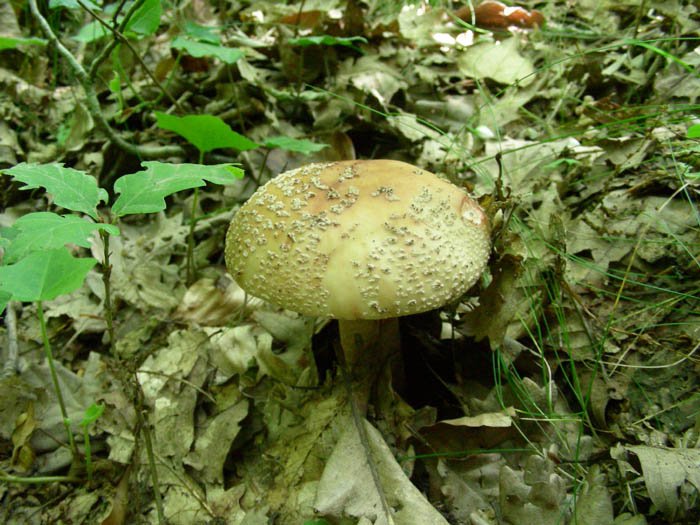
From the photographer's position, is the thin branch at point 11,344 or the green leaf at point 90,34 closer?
the thin branch at point 11,344

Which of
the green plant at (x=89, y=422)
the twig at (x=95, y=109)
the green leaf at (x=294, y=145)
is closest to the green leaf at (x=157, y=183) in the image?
the green plant at (x=89, y=422)

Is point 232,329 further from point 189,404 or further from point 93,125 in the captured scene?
point 93,125

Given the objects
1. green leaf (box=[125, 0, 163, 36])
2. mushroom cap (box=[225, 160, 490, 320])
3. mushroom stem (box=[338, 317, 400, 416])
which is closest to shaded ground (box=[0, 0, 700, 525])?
green leaf (box=[125, 0, 163, 36])

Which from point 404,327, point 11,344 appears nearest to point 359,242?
point 404,327

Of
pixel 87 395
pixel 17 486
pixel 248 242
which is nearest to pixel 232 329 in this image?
pixel 87 395

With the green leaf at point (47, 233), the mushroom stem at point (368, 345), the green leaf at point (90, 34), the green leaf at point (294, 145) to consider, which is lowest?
the mushroom stem at point (368, 345)

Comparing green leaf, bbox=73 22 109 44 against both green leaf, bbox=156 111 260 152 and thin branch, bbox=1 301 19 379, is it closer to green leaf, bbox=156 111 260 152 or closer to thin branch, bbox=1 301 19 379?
green leaf, bbox=156 111 260 152

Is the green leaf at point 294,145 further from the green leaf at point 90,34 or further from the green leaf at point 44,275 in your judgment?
the green leaf at point 90,34
